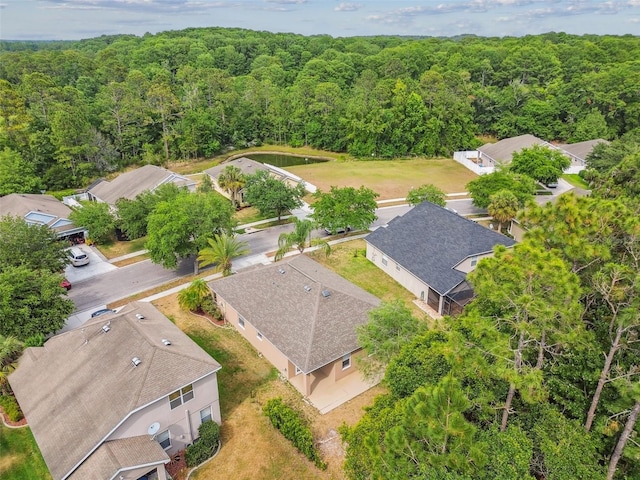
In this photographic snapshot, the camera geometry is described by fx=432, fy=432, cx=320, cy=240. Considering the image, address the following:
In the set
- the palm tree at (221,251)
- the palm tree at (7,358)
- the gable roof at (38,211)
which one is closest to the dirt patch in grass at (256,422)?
the palm tree at (221,251)

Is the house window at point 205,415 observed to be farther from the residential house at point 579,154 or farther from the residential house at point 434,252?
the residential house at point 579,154

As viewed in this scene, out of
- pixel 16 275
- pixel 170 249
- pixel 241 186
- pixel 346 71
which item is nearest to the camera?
pixel 16 275

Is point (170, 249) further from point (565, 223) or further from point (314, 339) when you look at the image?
point (565, 223)

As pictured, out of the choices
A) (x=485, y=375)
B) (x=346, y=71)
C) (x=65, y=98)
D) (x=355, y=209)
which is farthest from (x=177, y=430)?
(x=346, y=71)

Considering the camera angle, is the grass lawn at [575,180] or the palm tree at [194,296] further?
the grass lawn at [575,180]

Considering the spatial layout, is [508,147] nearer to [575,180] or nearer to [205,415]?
[575,180]

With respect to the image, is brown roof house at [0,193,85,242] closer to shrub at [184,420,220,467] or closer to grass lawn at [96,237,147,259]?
grass lawn at [96,237,147,259]

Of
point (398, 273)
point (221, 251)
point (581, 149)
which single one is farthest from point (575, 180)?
point (221, 251)
